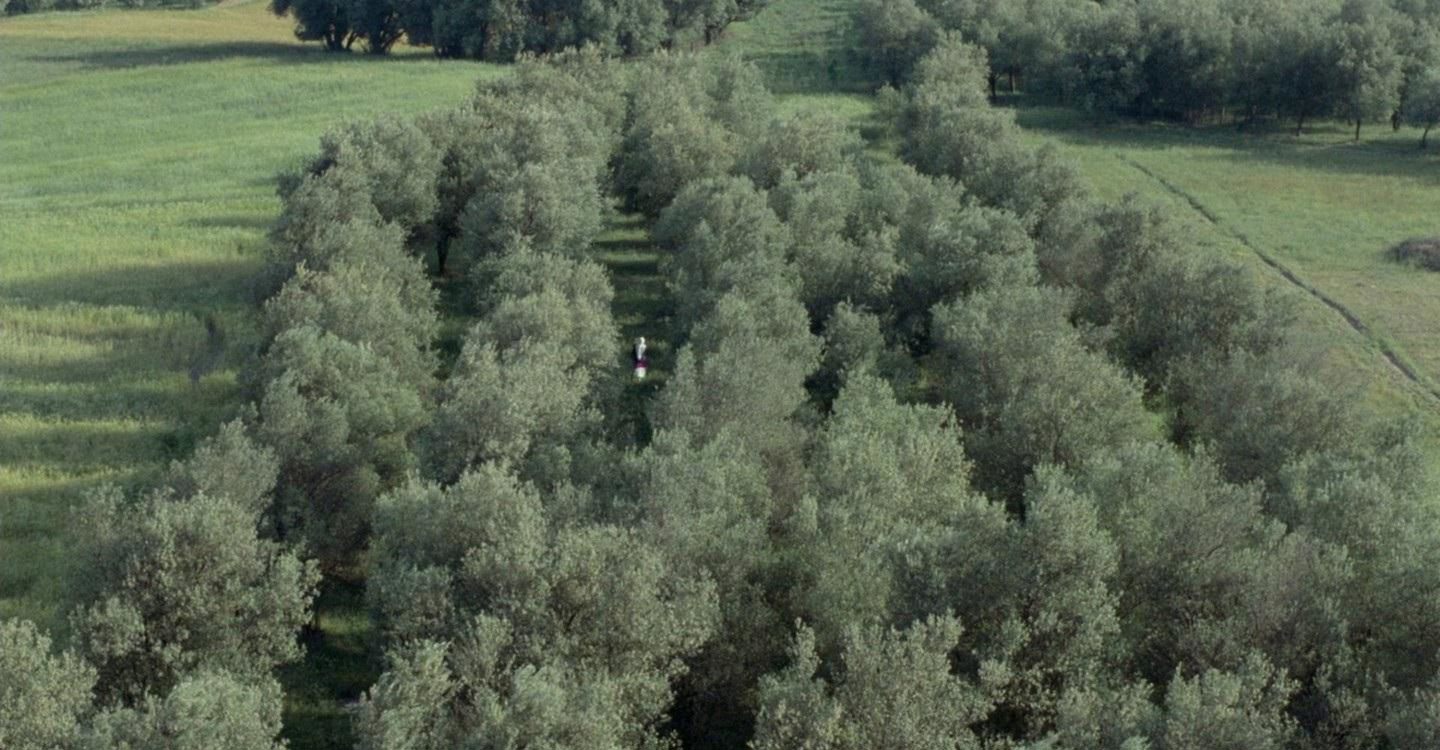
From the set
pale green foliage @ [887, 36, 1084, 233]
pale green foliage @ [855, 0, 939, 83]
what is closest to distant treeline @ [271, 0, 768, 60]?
pale green foliage @ [855, 0, 939, 83]

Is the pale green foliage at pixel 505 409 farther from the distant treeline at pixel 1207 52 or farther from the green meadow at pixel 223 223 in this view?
the distant treeline at pixel 1207 52

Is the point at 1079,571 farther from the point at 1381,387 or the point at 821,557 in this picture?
the point at 1381,387

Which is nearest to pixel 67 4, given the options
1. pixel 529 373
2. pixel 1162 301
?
pixel 529 373

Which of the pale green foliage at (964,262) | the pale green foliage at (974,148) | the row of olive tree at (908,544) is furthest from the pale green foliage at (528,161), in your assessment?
the pale green foliage at (974,148)

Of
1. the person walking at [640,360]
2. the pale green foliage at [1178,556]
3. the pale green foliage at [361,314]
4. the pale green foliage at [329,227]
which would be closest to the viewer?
the pale green foliage at [1178,556]

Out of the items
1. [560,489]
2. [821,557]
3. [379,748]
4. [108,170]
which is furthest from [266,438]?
[108,170]

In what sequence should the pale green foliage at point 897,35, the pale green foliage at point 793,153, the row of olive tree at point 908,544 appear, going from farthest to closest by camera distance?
the pale green foliage at point 897,35 < the pale green foliage at point 793,153 < the row of olive tree at point 908,544
